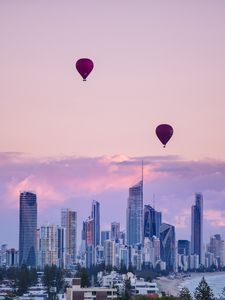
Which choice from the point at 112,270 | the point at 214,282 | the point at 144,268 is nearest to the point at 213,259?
the point at 144,268

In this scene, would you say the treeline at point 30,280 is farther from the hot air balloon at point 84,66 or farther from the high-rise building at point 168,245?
the high-rise building at point 168,245

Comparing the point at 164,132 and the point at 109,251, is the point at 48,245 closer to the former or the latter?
the point at 109,251

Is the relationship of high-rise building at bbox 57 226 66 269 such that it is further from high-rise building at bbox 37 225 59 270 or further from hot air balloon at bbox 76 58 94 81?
hot air balloon at bbox 76 58 94 81

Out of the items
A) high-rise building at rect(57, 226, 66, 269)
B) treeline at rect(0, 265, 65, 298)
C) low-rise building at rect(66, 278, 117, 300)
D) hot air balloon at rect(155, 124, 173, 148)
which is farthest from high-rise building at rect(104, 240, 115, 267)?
hot air balloon at rect(155, 124, 173, 148)

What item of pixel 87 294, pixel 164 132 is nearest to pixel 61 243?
pixel 87 294

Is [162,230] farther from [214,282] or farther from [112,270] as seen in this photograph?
[112,270]
